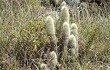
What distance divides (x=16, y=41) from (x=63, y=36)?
60 centimetres

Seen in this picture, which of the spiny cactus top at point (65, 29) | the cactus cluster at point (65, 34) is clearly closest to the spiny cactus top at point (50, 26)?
the cactus cluster at point (65, 34)

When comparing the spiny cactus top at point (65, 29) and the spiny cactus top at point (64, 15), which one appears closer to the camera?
the spiny cactus top at point (65, 29)

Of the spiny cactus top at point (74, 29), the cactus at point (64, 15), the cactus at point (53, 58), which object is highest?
the cactus at point (64, 15)

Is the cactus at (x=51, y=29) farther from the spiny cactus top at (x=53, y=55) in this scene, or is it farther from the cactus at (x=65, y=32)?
the spiny cactus top at (x=53, y=55)

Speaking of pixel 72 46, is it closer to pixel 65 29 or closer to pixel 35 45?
pixel 65 29

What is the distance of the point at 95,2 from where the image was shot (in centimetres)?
625

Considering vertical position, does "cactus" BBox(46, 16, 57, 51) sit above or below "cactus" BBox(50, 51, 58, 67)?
above

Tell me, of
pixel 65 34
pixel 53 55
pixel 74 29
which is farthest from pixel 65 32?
pixel 53 55

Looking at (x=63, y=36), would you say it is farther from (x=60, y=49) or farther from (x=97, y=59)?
(x=97, y=59)

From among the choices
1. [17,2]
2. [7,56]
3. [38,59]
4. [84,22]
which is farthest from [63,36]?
[17,2]

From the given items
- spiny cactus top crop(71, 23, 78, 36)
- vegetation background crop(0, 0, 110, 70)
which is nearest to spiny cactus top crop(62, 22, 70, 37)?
spiny cactus top crop(71, 23, 78, 36)

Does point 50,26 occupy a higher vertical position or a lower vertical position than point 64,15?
lower

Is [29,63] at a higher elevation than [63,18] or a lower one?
lower

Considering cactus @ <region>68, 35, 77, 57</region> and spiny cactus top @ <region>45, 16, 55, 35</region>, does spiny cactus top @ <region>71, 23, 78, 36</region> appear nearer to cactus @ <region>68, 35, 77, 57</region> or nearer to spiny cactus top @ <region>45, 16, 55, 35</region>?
cactus @ <region>68, 35, 77, 57</region>
